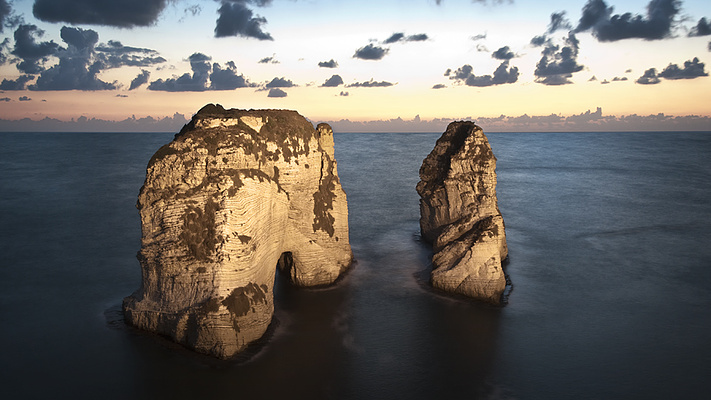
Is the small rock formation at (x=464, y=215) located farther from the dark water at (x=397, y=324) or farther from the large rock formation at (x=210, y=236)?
the large rock formation at (x=210, y=236)

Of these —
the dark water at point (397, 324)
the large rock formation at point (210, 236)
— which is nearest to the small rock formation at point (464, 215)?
the dark water at point (397, 324)

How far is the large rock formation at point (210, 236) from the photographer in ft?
48.9

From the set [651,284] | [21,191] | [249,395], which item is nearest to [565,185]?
[651,284]

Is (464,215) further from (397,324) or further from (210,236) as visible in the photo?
(210,236)

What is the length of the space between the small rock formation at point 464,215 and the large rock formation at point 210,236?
760 cm

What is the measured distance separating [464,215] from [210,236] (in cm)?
1213

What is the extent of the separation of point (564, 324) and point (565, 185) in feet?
131

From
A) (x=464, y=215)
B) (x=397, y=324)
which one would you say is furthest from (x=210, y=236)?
(x=464, y=215)

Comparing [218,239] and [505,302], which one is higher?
[218,239]

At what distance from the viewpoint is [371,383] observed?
1395cm

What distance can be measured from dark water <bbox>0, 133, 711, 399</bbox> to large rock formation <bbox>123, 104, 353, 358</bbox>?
0.85m

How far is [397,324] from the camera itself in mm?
17672

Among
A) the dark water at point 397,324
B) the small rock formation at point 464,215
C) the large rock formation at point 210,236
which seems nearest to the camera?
the dark water at point 397,324

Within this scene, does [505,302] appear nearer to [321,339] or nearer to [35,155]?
[321,339]
